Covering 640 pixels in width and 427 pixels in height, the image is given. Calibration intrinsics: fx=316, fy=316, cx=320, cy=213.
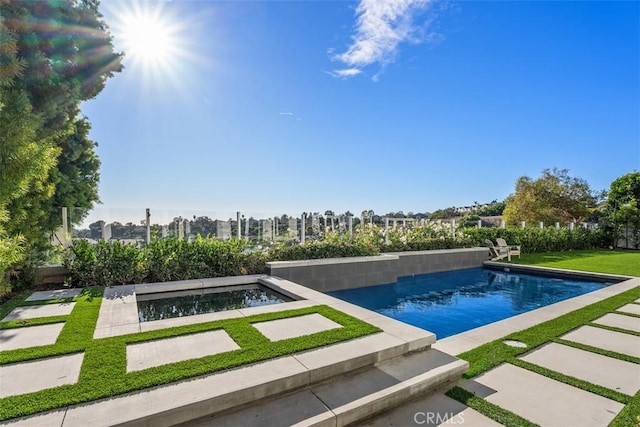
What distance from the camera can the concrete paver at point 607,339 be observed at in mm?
3567

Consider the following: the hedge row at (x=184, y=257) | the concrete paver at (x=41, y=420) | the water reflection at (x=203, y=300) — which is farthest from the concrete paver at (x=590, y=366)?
the hedge row at (x=184, y=257)

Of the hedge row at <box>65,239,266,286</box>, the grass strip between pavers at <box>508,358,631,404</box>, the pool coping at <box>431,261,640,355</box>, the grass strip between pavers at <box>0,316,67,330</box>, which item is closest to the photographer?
the grass strip between pavers at <box>508,358,631,404</box>

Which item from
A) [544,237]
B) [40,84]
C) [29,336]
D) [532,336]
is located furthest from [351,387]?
[544,237]

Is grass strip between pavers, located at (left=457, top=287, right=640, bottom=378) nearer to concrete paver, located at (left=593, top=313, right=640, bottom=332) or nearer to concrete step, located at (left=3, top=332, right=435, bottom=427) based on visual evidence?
concrete paver, located at (left=593, top=313, right=640, bottom=332)

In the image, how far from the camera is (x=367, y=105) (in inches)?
421

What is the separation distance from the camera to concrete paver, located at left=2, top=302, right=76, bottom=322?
3841 mm

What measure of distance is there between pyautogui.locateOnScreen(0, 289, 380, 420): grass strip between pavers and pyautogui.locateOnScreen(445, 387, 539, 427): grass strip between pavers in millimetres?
976

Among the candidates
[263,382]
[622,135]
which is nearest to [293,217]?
[263,382]

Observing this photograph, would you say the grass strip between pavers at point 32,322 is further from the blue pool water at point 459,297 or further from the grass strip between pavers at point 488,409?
the blue pool water at point 459,297

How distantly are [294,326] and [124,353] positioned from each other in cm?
167

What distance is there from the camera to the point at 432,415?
7.93 feet

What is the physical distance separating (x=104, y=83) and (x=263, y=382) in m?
6.57

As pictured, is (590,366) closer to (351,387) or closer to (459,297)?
(351,387)

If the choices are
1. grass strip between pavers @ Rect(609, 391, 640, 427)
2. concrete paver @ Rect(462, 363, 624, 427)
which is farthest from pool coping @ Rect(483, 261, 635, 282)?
concrete paver @ Rect(462, 363, 624, 427)
